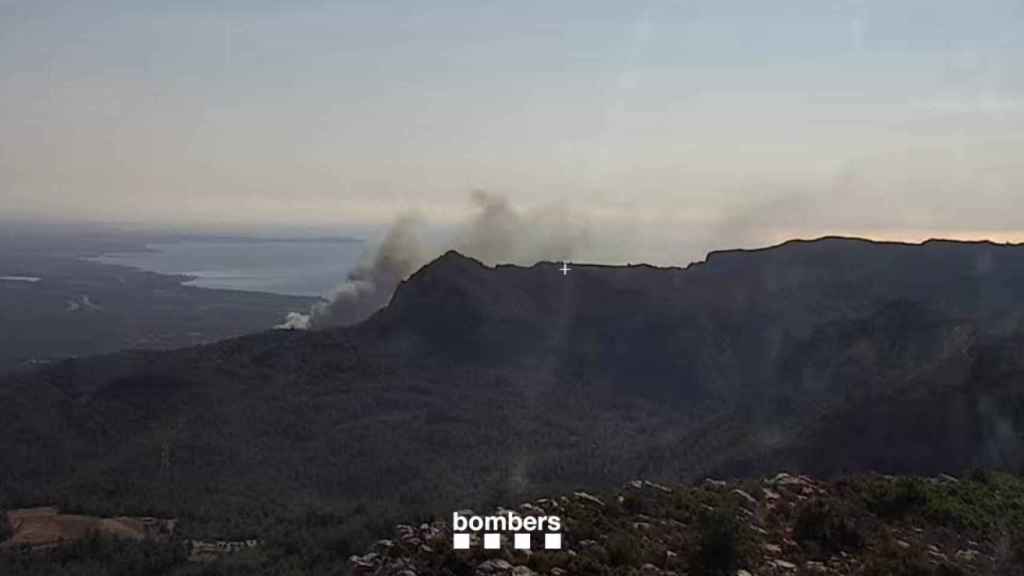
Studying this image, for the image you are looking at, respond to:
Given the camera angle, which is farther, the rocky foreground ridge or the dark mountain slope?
the dark mountain slope

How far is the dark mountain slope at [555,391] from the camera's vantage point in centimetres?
4028

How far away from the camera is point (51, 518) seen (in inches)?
1388

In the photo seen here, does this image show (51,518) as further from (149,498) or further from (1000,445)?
(1000,445)

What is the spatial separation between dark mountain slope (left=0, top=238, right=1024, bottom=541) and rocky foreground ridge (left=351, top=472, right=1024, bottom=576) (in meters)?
11.1

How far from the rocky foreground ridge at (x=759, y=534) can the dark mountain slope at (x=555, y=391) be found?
11125 millimetres

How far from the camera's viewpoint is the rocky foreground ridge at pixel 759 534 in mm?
11539

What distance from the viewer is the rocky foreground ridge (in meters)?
11.5

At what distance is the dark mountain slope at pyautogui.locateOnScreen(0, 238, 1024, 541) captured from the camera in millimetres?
40281

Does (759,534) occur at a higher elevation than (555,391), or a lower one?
higher

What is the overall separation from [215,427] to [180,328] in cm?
7348

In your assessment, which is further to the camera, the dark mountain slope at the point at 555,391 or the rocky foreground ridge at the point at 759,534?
the dark mountain slope at the point at 555,391

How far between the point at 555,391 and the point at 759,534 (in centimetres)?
6422

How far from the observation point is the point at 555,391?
78.1 m

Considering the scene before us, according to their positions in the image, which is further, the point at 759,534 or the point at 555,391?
the point at 555,391
